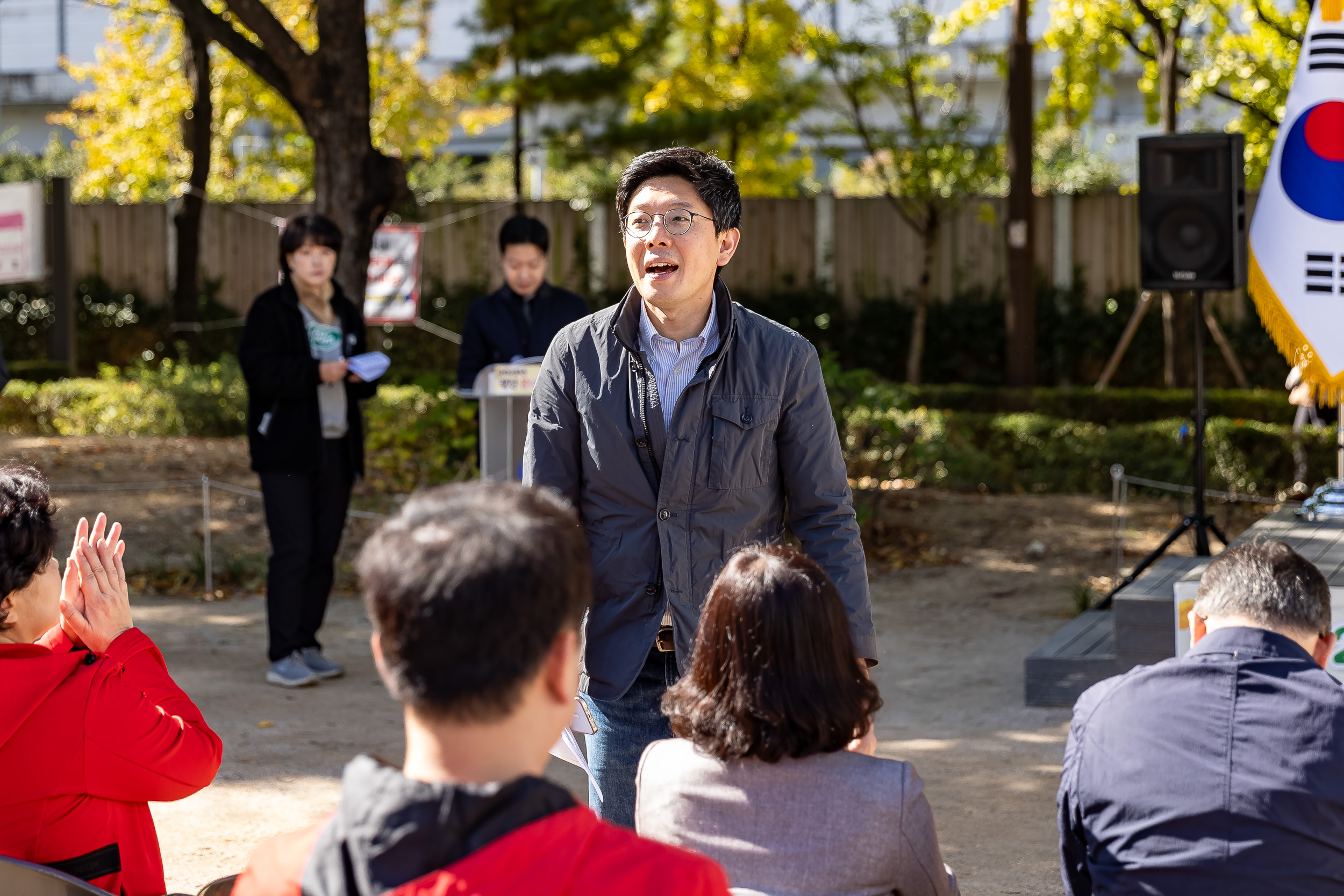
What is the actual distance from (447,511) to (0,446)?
38.3 feet

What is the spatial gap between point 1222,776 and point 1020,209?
12169 millimetres

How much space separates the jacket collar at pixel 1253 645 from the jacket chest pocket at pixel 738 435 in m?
0.90

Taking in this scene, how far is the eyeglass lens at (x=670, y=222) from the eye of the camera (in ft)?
9.11

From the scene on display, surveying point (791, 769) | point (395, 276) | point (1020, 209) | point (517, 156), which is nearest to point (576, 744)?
point (791, 769)

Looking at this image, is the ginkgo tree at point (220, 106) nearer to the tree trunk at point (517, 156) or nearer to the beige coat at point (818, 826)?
the tree trunk at point (517, 156)

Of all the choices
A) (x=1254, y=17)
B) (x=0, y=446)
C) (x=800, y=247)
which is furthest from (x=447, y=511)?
(x=800, y=247)

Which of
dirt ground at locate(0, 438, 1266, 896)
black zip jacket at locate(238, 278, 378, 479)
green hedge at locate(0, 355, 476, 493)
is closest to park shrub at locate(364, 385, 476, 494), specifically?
dirt ground at locate(0, 438, 1266, 896)

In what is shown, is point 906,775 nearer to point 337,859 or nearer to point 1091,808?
point 1091,808

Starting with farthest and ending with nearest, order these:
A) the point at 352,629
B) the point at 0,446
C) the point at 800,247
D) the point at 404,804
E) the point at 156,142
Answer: the point at 156,142 < the point at 800,247 < the point at 0,446 < the point at 352,629 < the point at 404,804

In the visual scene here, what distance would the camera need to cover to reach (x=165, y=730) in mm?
2266

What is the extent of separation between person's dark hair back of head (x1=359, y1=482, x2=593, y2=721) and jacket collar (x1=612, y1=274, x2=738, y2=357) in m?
1.43

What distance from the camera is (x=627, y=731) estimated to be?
2.85 metres

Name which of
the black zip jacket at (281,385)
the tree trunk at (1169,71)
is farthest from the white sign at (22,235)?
the tree trunk at (1169,71)

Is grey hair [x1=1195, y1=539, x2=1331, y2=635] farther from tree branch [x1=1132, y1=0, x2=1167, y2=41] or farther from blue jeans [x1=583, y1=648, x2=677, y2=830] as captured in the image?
tree branch [x1=1132, y1=0, x2=1167, y2=41]
